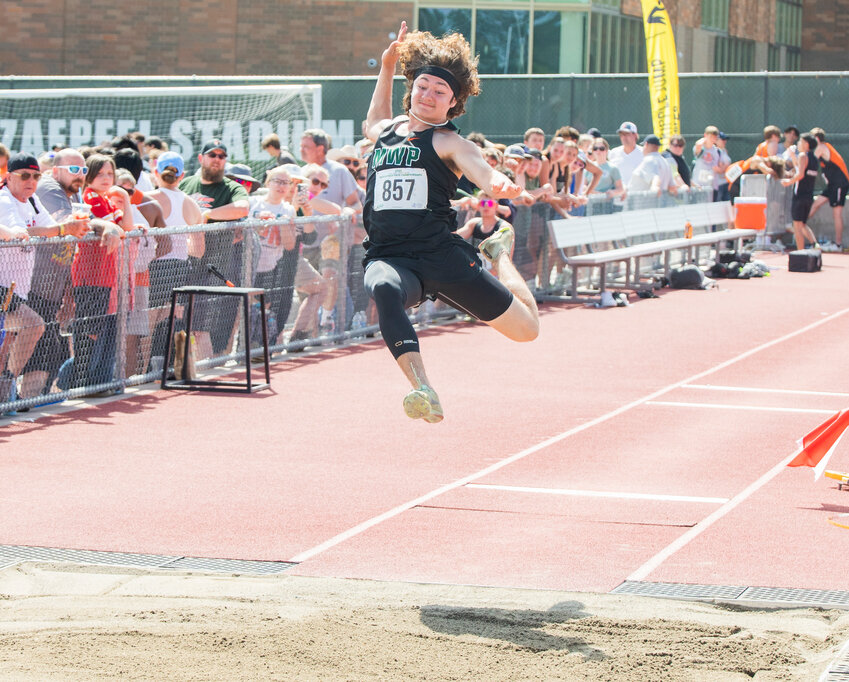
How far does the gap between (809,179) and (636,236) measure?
5584mm

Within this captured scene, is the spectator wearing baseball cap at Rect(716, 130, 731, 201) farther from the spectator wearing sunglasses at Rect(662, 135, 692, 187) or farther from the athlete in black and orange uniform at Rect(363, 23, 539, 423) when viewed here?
the athlete in black and orange uniform at Rect(363, 23, 539, 423)

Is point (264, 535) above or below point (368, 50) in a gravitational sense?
below

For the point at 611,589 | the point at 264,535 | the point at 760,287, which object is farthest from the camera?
the point at 760,287

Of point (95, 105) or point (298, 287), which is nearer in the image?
point (298, 287)

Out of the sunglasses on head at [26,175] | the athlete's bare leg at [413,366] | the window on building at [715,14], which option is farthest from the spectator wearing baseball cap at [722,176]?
the athlete's bare leg at [413,366]

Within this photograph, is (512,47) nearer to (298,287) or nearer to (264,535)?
(298,287)

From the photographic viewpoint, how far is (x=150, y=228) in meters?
11.5

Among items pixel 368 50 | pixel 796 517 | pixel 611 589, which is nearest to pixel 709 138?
pixel 368 50

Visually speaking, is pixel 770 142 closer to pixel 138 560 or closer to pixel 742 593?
pixel 742 593

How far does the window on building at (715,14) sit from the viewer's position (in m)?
40.0

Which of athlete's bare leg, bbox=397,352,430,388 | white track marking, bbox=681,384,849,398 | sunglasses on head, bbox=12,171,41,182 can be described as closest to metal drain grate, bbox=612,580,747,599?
athlete's bare leg, bbox=397,352,430,388

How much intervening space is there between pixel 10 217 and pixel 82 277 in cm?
81

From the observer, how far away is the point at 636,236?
21172 millimetres

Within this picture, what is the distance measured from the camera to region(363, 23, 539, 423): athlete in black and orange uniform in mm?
6629
